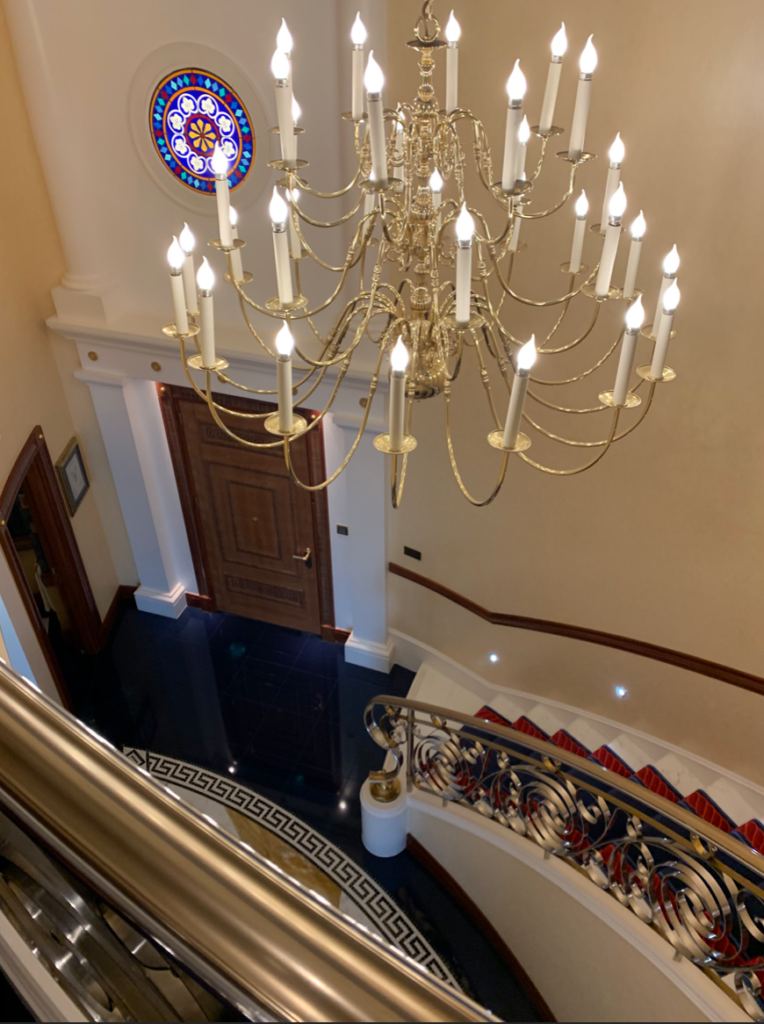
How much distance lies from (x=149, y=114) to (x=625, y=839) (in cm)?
471

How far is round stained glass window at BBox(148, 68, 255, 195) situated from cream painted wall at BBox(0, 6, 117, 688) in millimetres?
899

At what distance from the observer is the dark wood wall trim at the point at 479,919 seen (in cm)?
418

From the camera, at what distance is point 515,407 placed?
169 cm

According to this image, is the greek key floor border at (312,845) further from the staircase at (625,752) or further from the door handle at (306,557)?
the door handle at (306,557)

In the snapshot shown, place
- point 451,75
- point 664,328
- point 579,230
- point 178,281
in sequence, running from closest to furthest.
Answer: point 664,328, point 178,281, point 451,75, point 579,230

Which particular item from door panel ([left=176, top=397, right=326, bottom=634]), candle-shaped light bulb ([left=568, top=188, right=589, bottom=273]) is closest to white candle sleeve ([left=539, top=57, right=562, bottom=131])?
candle-shaped light bulb ([left=568, top=188, right=589, bottom=273])

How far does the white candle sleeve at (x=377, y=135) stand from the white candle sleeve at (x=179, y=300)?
0.66 m

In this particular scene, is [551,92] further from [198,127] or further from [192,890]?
[198,127]

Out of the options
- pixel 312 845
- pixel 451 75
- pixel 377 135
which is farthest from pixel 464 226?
pixel 312 845

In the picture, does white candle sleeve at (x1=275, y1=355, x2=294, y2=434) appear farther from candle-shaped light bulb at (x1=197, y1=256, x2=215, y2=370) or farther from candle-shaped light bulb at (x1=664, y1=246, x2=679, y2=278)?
candle-shaped light bulb at (x1=664, y1=246, x2=679, y2=278)

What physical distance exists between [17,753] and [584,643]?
4941 mm

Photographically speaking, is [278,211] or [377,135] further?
[278,211]

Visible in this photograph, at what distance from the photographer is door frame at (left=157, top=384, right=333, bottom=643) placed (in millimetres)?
5609

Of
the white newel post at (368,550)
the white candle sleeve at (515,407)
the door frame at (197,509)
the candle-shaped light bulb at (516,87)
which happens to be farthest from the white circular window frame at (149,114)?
the white candle sleeve at (515,407)
